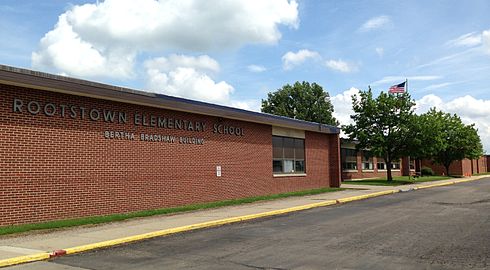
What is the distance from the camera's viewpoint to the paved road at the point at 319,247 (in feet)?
26.8

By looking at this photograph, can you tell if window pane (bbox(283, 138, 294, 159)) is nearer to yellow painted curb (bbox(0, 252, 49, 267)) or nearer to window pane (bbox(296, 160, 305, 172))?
window pane (bbox(296, 160, 305, 172))

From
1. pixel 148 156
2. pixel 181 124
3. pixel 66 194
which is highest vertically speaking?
pixel 181 124

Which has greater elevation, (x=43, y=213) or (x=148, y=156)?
(x=148, y=156)

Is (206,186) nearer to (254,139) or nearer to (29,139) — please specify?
(254,139)

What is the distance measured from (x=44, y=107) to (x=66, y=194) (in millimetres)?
2700

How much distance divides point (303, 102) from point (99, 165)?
64.7m

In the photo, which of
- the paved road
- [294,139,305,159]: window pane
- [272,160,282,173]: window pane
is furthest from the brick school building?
the paved road

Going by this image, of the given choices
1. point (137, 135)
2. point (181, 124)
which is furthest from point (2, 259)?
point (181, 124)

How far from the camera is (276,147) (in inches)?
1006


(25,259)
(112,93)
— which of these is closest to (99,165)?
(112,93)

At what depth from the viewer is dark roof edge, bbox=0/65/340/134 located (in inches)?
492

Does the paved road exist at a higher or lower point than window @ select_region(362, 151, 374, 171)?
lower

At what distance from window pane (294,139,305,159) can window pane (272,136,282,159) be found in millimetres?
1755

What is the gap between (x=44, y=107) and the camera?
45.2ft
